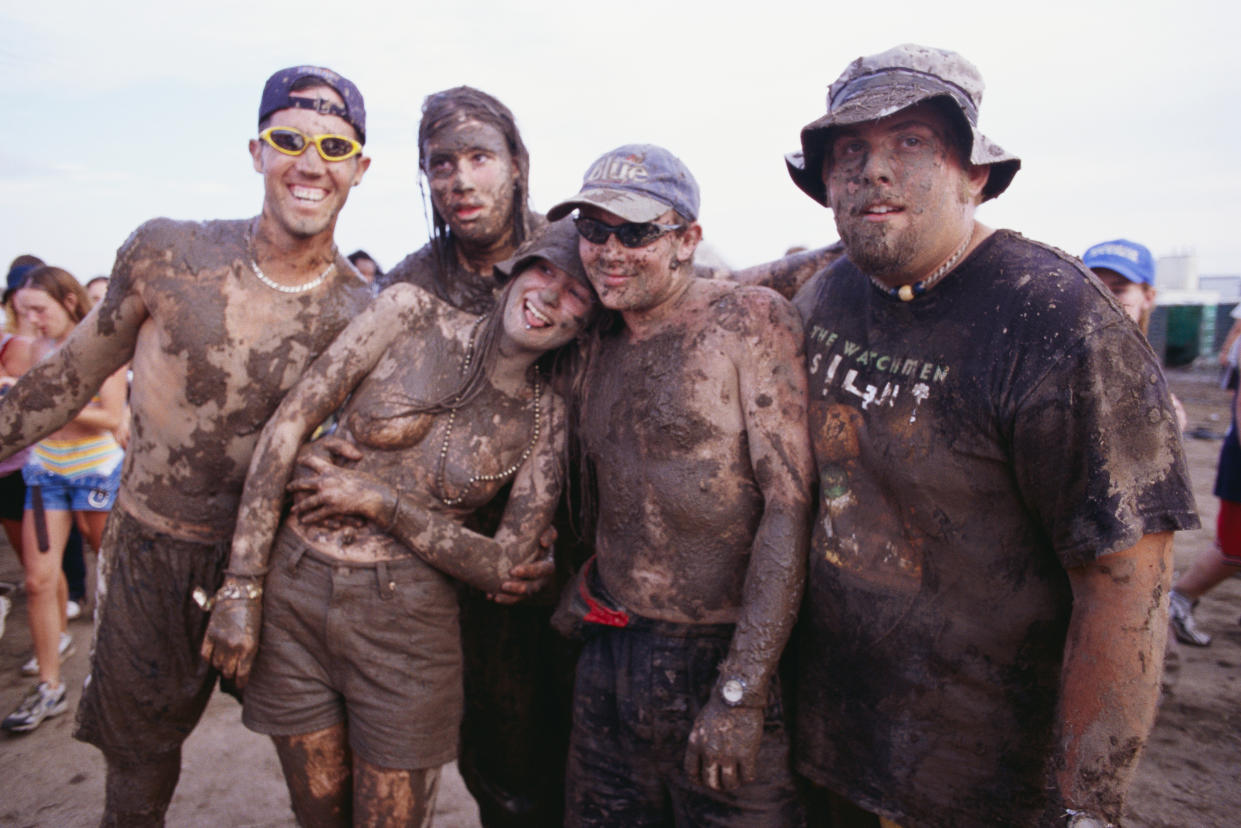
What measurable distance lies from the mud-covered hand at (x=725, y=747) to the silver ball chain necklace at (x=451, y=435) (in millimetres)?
1038

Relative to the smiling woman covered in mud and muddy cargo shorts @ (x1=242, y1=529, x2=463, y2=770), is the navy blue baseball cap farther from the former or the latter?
muddy cargo shorts @ (x1=242, y1=529, x2=463, y2=770)

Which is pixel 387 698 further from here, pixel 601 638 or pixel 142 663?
pixel 142 663

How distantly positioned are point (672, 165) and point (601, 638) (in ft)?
5.11

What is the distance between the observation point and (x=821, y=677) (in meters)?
2.26

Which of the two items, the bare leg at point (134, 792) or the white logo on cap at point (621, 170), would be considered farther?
the bare leg at point (134, 792)

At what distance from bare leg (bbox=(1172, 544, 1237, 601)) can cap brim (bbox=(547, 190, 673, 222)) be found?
470 centimetres

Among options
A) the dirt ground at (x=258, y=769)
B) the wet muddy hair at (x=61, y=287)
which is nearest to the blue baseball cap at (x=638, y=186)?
the dirt ground at (x=258, y=769)

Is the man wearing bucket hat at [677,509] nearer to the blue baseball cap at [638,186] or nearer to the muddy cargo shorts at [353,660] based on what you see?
the blue baseball cap at [638,186]

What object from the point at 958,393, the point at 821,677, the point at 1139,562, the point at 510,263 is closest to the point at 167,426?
the point at 510,263

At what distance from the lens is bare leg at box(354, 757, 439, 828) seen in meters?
2.45

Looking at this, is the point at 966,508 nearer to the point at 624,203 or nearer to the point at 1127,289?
the point at 624,203

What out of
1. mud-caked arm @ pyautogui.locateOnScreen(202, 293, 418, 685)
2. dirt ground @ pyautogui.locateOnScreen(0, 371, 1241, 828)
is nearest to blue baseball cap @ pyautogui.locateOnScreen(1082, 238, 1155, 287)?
dirt ground @ pyautogui.locateOnScreen(0, 371, 1241, 828)

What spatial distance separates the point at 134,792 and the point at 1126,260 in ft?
15.1

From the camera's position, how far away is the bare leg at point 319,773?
8.25 feet
